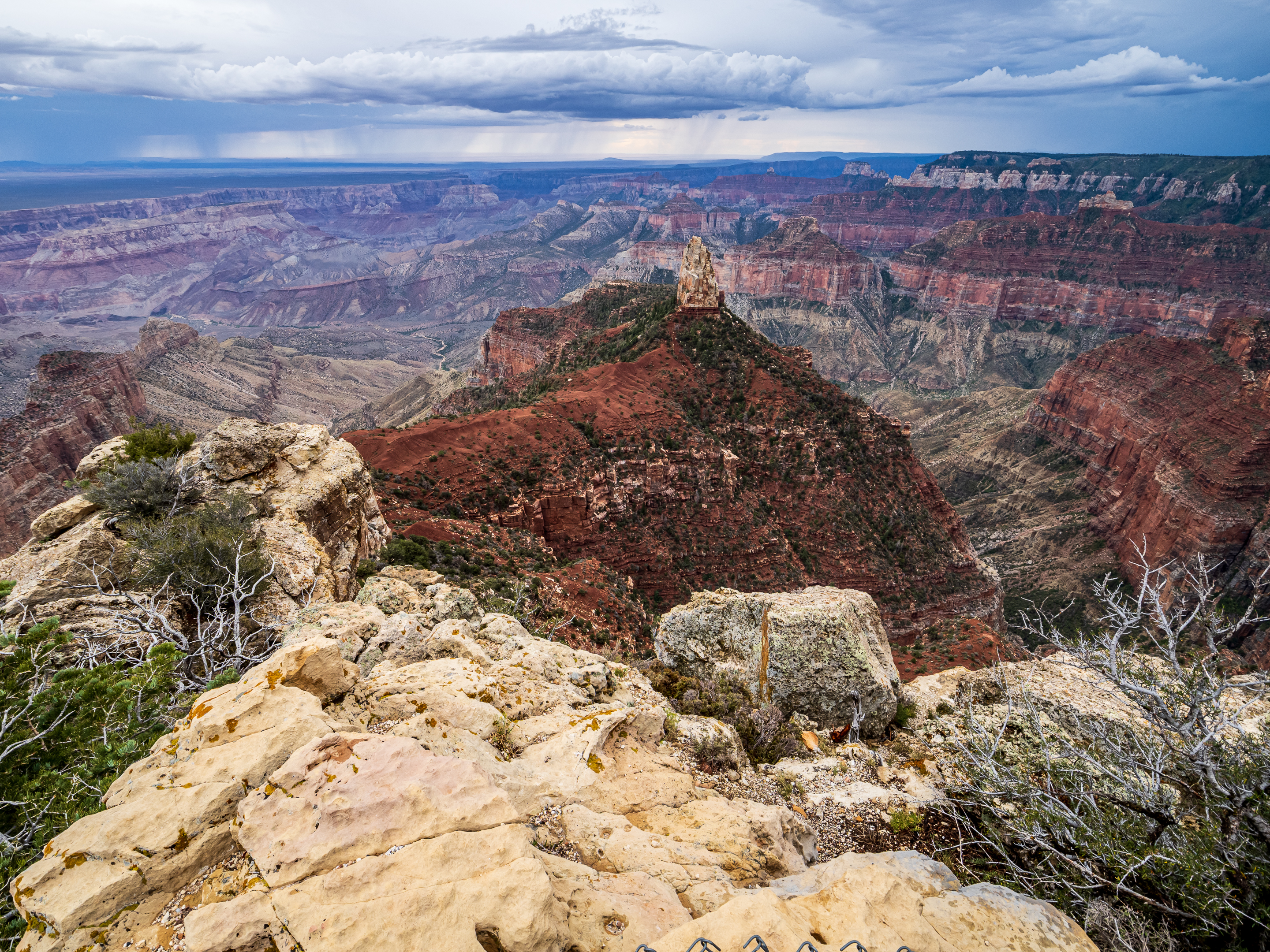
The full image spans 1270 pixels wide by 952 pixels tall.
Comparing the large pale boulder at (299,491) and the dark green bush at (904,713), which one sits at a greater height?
the large pale boulder at (299,491)

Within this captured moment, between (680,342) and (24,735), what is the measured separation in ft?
183

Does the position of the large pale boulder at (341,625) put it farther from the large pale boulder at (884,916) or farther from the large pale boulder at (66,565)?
the large pale boulder at (884,916)

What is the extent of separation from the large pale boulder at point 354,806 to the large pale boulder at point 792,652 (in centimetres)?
917

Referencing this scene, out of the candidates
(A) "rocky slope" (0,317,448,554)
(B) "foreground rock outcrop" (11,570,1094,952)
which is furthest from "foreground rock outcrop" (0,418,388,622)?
(A) "rocky slope" (0,317,448,554)

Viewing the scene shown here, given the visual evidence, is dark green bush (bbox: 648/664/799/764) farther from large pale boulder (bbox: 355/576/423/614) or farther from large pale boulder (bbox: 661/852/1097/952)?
large pale boulder (bbox: 355/576/423/614)

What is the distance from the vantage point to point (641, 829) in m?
7.95

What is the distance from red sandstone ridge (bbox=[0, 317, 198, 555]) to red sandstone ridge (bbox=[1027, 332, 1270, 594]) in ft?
406

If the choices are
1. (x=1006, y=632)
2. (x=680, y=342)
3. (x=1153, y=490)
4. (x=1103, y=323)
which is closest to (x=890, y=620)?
(x=1006, y=632)

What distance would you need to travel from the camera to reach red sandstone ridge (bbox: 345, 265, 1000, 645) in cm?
4241

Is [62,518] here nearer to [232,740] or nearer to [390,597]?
[390,597]

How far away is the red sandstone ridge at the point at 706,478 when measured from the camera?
139 feet

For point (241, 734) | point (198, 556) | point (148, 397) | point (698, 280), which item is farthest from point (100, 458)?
point (148, 397)

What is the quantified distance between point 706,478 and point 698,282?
2583cm

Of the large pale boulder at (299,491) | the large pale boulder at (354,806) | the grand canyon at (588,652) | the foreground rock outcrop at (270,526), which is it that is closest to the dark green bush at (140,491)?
the grand canyon at (588,652)
